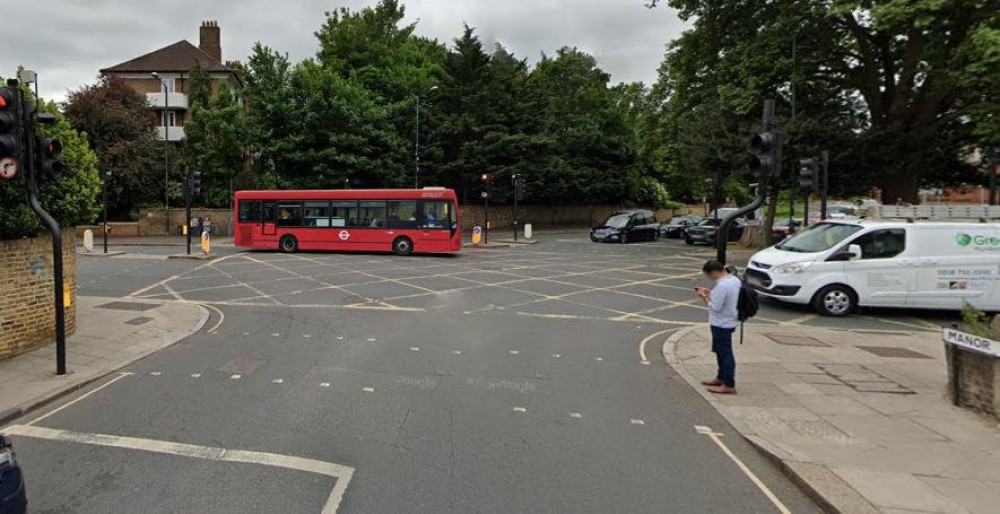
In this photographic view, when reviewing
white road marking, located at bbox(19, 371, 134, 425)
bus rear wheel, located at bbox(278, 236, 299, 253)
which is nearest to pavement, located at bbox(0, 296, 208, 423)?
white road marking, located at bbox(19, 371, 134, 425)

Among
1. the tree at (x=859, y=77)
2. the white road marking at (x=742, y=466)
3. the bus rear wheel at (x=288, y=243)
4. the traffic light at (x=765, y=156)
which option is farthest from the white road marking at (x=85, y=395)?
the tree at (x=859, y=77)

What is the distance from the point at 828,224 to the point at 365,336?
1017 centimetres

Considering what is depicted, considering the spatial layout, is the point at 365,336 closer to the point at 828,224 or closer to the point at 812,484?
the point at 812,484

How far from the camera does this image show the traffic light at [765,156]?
27.2 ft

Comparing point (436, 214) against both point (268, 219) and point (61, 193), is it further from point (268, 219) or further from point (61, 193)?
point (61, 193)

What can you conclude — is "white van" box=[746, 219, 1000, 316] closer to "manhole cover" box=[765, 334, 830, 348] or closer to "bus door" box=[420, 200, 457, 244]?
"manhole cover" box=[765, 334, 830, 348]

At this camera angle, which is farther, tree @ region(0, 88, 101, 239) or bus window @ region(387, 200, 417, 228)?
bus window @ region(387, 200, 417, 228)

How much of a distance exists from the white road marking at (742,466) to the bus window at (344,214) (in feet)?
66.5

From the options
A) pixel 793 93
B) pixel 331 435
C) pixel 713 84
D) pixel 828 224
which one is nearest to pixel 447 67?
pixel 713 84

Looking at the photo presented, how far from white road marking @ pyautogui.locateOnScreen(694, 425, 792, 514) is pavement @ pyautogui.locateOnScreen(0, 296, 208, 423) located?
6773 mm

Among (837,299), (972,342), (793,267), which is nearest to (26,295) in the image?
(972,342)

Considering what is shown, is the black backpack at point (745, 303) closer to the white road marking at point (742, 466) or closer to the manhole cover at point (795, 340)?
the white road marking at point (742, 466)

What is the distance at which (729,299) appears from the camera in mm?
6473

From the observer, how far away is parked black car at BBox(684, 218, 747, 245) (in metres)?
32.2
